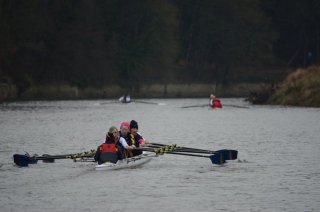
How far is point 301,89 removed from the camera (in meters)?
69.8

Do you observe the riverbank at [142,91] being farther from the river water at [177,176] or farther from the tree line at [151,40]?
the river water at [177,176]

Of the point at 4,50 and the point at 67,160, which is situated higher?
the point at 4,50

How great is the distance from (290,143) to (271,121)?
16791 millimetres

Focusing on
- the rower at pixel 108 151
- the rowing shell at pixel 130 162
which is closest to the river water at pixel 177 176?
the rowing shell at pixel 130 162

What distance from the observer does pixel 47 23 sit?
103812 millimetres

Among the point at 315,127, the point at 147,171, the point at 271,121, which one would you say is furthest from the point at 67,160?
the point at 271,121

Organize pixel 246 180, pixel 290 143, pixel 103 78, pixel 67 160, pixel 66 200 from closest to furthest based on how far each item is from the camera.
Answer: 1. pixel 66 200
2. pixel 246 180
3. pixel 67 160
4. pixel 290 143
5. pixel 103 78

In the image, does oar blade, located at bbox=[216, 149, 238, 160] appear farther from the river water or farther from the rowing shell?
the rowing shell

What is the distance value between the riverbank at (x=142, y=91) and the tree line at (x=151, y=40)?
4.29 feet

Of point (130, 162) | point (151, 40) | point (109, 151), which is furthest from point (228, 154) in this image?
point (151, 40)

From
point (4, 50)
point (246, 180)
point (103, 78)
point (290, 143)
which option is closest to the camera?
point (246, 180)

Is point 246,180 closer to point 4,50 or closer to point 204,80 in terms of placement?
point 4,50

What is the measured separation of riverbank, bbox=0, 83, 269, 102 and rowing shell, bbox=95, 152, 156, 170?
68231 mm

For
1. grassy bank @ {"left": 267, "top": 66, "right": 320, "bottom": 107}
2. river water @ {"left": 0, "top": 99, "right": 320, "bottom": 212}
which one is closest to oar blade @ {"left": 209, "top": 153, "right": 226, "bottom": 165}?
river water @ {"left": 0, "top": 99, "right": 320, "bottom": 212}
